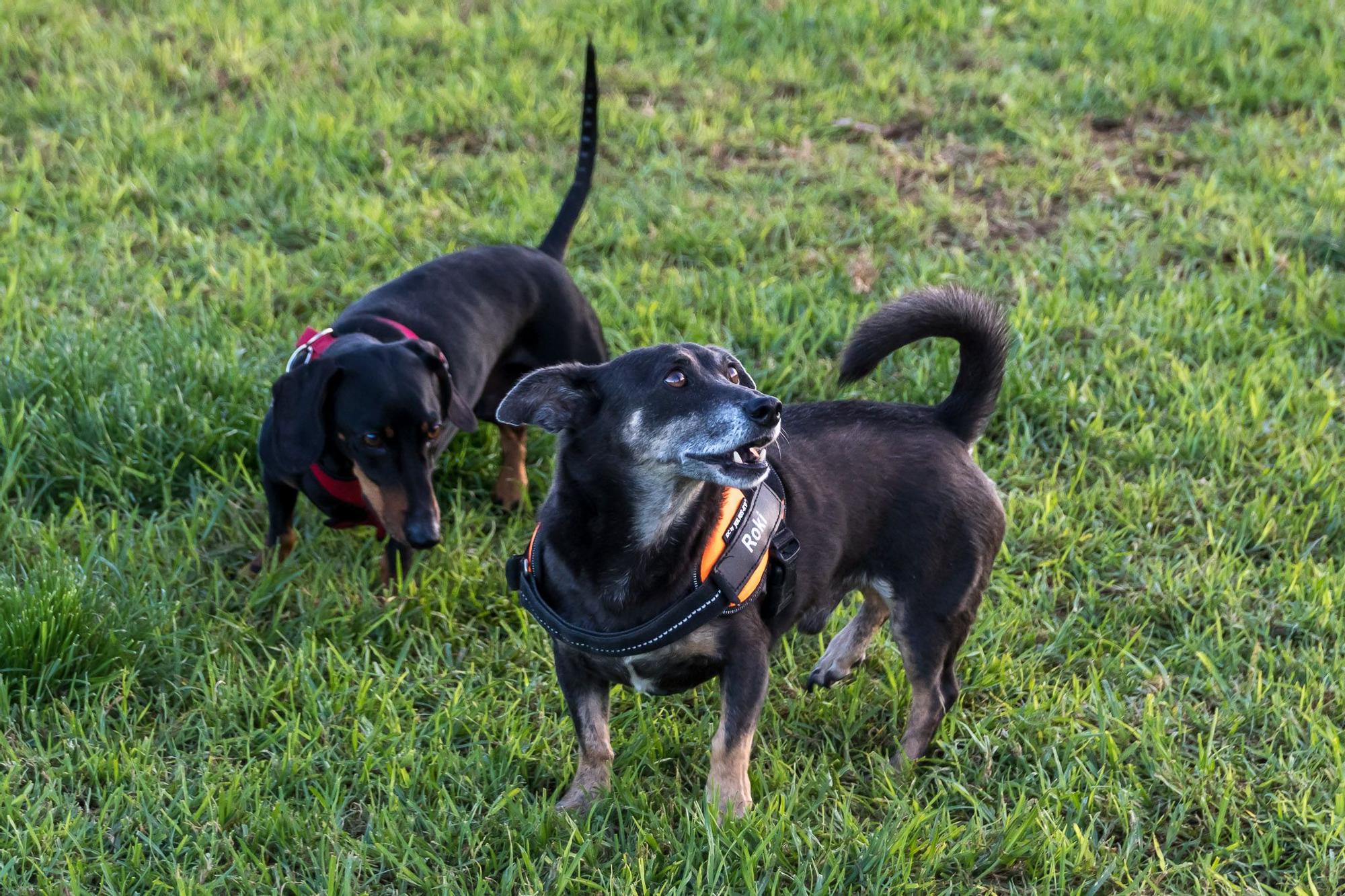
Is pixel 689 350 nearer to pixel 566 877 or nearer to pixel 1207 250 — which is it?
pixel 566 877

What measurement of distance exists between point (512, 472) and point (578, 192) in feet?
4.22

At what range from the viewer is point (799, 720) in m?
3.61

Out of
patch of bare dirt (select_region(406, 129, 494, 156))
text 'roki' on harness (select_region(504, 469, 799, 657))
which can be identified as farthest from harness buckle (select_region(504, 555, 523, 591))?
patch of bare dirt (select_region(406, 129, 494, 156))

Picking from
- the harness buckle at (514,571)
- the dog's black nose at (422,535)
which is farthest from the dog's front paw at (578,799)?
the dog's black nose at (422,535)

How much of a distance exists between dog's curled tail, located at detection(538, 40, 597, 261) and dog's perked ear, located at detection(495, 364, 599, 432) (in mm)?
2089

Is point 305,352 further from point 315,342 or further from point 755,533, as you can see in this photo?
point 755,533

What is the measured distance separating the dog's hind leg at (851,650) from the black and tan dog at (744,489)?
0.37ft

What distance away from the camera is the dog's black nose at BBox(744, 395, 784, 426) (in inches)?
112

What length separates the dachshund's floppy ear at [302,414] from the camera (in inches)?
147

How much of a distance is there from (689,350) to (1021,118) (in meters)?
4.52

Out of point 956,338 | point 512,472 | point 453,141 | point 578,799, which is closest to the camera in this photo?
point 578,799

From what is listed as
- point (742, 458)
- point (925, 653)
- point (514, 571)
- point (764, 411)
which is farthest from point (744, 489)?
point (925, 653)

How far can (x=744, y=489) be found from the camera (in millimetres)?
2939

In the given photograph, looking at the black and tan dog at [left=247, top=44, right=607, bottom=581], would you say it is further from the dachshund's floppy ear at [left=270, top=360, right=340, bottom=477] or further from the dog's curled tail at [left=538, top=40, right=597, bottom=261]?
the dog's curled tail at [left=538, top=40, right=597, bottom=261]
